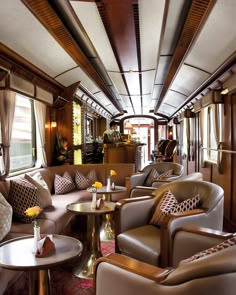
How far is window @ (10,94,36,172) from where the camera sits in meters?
4.83

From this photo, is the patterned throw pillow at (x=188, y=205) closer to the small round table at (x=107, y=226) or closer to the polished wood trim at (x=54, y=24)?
the small round table at (x=107, y=226)

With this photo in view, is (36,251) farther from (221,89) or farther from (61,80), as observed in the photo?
(61,80)

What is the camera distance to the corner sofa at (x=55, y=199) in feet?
9.91

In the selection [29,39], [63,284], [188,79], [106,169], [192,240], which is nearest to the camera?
[192,240]

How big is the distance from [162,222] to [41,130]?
359cm

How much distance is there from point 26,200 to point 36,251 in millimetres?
1433

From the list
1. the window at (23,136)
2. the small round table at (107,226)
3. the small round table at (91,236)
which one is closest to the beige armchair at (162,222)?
the small round table at (91,236)

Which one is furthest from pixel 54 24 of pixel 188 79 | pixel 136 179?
pixel 188 79

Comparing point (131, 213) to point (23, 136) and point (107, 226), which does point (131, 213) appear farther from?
point (23, 136)

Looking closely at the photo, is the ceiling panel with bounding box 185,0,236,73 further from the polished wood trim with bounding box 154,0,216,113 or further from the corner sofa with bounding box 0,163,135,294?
the corner sofa with bounding box 0,163,135,294

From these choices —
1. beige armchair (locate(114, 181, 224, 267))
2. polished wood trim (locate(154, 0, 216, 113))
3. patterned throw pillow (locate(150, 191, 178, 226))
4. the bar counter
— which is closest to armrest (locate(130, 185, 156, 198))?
beige armchair (locate(114, 181, 224, 267))

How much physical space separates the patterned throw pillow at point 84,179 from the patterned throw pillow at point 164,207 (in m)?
2.52

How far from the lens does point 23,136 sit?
5234 mm

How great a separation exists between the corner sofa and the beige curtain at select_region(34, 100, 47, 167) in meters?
0.27
